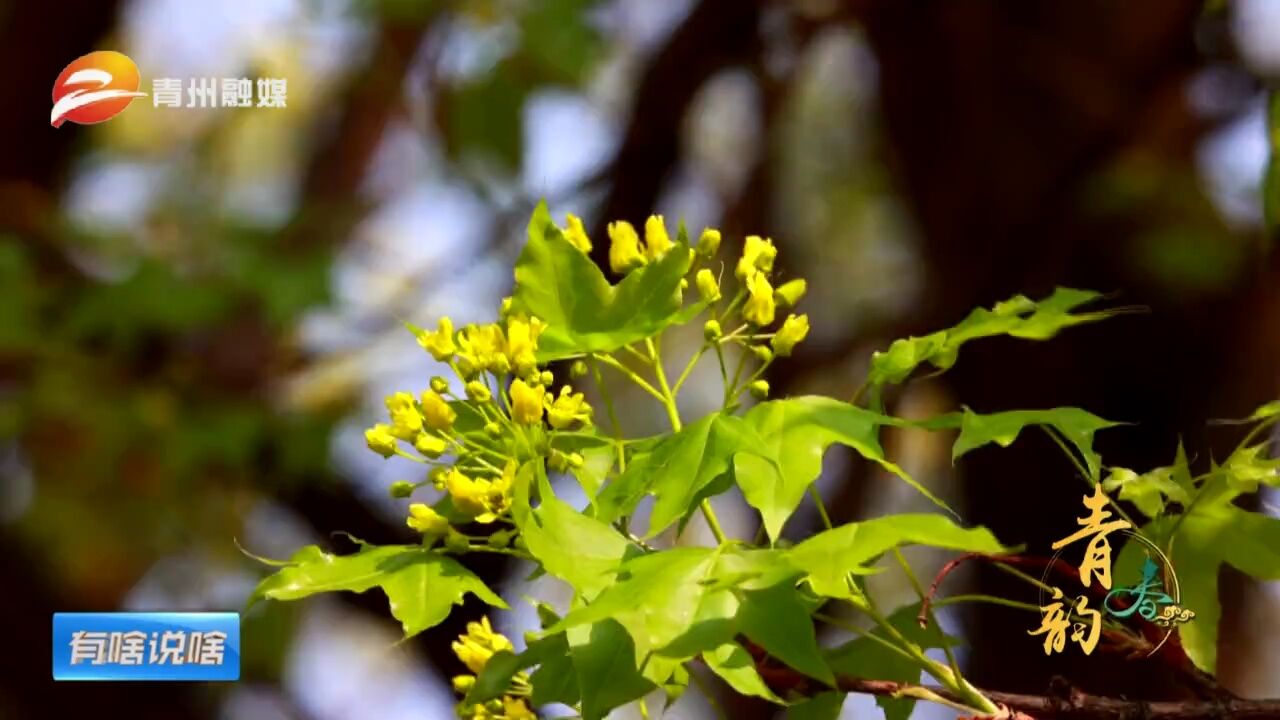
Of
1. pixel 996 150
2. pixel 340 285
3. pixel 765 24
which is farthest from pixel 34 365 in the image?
pixel 996 150

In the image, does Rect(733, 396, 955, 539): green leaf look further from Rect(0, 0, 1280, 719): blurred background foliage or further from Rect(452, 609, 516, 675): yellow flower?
Rect(0, 0, 1280, 719): blurred background foliage

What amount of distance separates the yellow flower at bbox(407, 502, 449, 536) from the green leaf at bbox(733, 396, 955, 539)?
0.28ft

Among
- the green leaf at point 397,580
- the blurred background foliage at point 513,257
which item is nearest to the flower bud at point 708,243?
the green leaf at point 397,580

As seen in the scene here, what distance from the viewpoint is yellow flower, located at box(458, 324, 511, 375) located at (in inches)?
12.8

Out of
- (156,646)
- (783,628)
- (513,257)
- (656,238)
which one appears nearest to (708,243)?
(656,238)

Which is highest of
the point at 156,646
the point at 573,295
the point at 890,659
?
the point at 573,295

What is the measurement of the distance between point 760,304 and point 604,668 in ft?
0.38

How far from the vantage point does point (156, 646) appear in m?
0.55

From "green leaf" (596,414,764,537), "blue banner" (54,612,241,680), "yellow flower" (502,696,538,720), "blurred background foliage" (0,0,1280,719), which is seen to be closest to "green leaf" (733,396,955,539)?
"green leaf" (596,414,764,537)

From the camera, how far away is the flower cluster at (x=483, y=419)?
314mm

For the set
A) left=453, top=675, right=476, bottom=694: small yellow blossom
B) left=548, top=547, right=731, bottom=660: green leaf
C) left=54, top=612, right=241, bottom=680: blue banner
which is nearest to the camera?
left=548, top=547, right=731, bottom=660: green leaf

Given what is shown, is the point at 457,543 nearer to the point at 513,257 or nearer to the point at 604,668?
the point at 604,668

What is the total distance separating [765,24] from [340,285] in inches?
18.8

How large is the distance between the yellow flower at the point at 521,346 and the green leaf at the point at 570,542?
0.04 meters
